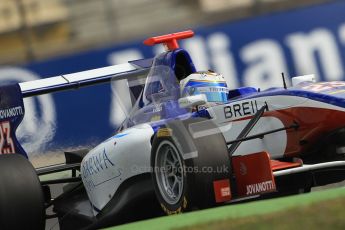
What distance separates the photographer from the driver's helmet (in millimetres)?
7043

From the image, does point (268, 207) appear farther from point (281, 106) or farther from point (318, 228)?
point (281, 106)

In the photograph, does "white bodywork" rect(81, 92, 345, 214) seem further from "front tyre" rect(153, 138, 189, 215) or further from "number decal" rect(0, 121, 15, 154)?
"number decal" rect(0, 121, 15, 154)

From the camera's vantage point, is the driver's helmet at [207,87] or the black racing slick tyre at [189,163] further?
the driver's helmet at [207,87]

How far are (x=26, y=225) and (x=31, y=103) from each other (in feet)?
17.8

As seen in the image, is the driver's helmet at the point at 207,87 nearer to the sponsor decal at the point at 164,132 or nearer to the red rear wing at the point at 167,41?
the red rear wing at the point at 167,41

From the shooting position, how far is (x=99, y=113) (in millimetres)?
11656

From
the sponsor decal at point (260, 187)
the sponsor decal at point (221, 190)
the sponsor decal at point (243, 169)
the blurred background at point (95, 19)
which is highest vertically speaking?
the blurred background at point (95, 19)

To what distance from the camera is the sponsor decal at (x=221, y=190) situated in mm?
5641

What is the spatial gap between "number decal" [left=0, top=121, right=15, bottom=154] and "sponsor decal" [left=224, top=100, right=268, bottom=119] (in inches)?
76.4

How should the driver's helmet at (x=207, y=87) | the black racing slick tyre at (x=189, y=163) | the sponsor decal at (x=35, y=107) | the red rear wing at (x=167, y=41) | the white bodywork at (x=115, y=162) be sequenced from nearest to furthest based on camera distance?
1. the black racing slick tyre at (x=189, y=163)
2. the white bodywork at (x=115, y=162)
3. the driver's helmet at (x=207, y=87)
4. the red rear wing at (x=167, y=41)
5. the sponsor decal at (x=35, y=107)

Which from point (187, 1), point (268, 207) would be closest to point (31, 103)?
point (187, 1)

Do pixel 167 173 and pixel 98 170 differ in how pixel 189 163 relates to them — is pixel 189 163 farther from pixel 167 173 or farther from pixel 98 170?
pixel 98 170

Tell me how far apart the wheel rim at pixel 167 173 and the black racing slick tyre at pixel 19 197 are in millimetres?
954

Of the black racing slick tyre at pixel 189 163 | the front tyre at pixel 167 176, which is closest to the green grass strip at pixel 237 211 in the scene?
the black racing slick tyre at pixel 189 163
